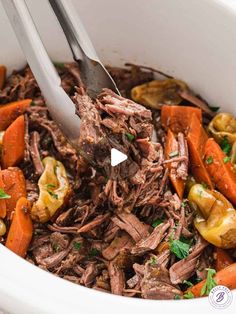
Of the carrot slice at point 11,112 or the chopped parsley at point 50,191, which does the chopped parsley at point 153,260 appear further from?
the carrot slice at point 11,112

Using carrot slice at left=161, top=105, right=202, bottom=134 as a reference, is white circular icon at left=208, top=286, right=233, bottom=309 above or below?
below

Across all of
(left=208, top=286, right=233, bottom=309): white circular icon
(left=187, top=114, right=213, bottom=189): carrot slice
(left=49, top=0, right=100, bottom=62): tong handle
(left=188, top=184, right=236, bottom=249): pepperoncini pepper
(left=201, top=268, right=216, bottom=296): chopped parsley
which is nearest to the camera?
(left=208, top=286, right=233, bottom=309): white circular icon

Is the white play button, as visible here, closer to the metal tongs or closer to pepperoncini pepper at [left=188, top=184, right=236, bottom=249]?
the metal tongs

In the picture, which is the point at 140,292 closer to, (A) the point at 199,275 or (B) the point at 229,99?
(A) the point at 199,275

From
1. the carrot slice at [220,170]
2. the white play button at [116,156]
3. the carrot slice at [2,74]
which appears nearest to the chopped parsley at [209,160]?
the carrot slice at [220,170]

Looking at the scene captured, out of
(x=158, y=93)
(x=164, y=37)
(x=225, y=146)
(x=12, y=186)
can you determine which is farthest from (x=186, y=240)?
(x=164, y=37)

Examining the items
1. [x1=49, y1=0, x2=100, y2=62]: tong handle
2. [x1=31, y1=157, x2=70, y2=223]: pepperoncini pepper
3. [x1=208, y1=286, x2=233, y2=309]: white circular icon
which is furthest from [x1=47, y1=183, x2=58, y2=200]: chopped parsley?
[x1=208, y1=286, x2=233, y2=309]: white circular icon
